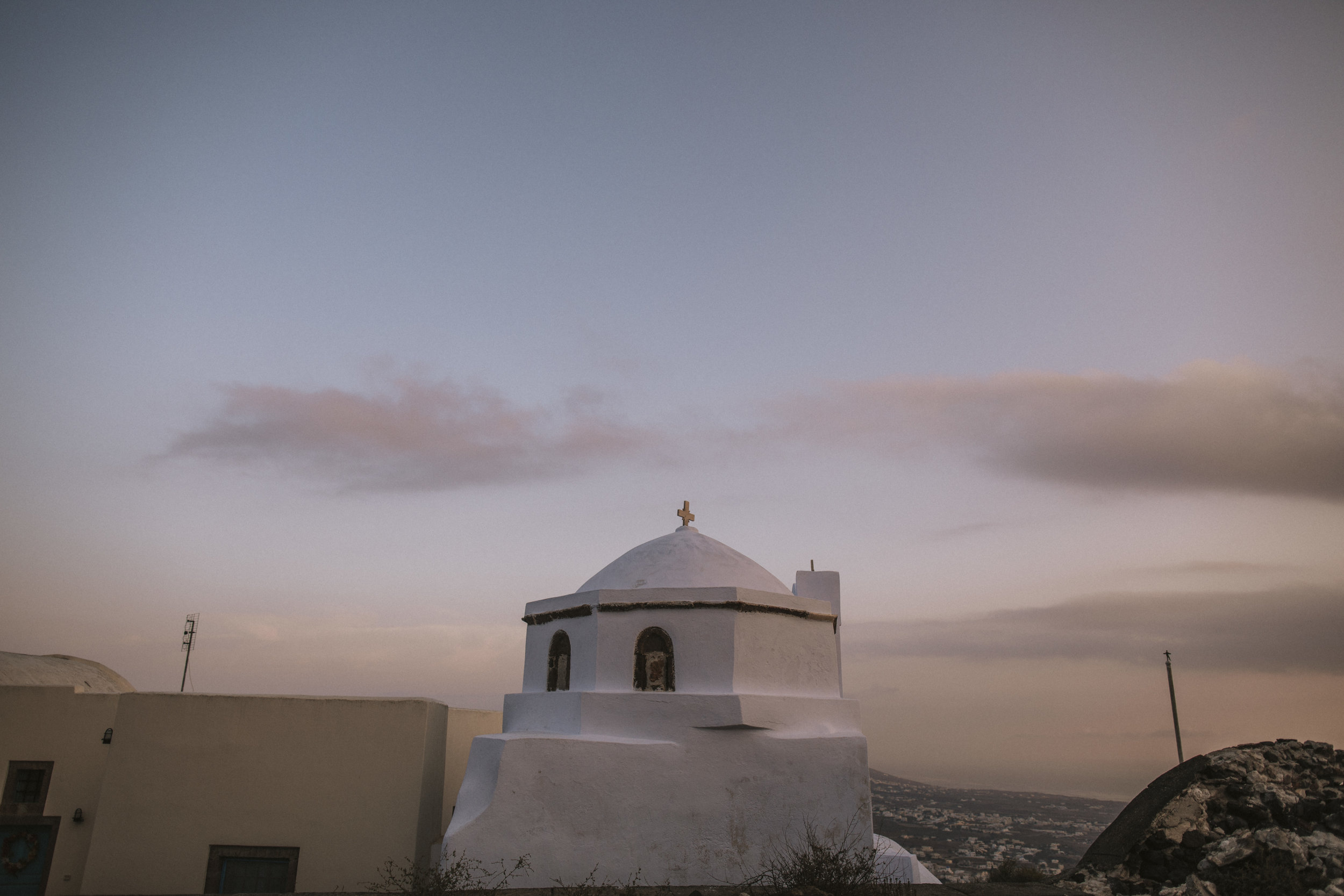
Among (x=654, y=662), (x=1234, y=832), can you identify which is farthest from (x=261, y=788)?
(x=1234, y=832)

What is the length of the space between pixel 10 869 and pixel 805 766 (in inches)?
519

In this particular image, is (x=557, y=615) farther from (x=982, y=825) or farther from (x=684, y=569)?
(x=982, y=825)

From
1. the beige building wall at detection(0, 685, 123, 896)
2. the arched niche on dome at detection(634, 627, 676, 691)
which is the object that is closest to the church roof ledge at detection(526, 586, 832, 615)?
the arched niche on dome at detection(634, 627, 676, 691)

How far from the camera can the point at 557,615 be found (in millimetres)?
11047

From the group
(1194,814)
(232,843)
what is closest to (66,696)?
(232,843)

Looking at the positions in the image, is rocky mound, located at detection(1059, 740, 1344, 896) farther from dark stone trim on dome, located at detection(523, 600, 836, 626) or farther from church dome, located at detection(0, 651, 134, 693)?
church dome, located at detection(0, 651, 134, 693)

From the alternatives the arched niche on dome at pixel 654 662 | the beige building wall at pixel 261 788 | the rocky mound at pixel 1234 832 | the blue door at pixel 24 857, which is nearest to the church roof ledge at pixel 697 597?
the arched niche on dome at pixel 654 662

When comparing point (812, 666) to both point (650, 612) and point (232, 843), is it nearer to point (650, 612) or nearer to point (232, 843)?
point (650, 612)

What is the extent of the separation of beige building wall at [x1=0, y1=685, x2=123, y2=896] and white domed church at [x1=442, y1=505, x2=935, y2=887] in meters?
7.89

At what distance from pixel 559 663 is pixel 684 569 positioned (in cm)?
213

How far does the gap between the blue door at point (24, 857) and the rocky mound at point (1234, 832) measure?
15206 millimetres

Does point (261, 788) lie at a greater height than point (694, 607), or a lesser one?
lesser

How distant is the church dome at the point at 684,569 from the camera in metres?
10.7

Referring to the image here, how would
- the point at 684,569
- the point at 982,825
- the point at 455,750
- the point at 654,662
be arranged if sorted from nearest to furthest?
the point at 654,662, the point at 684,569, the point at 455,750, the point at 982,825
